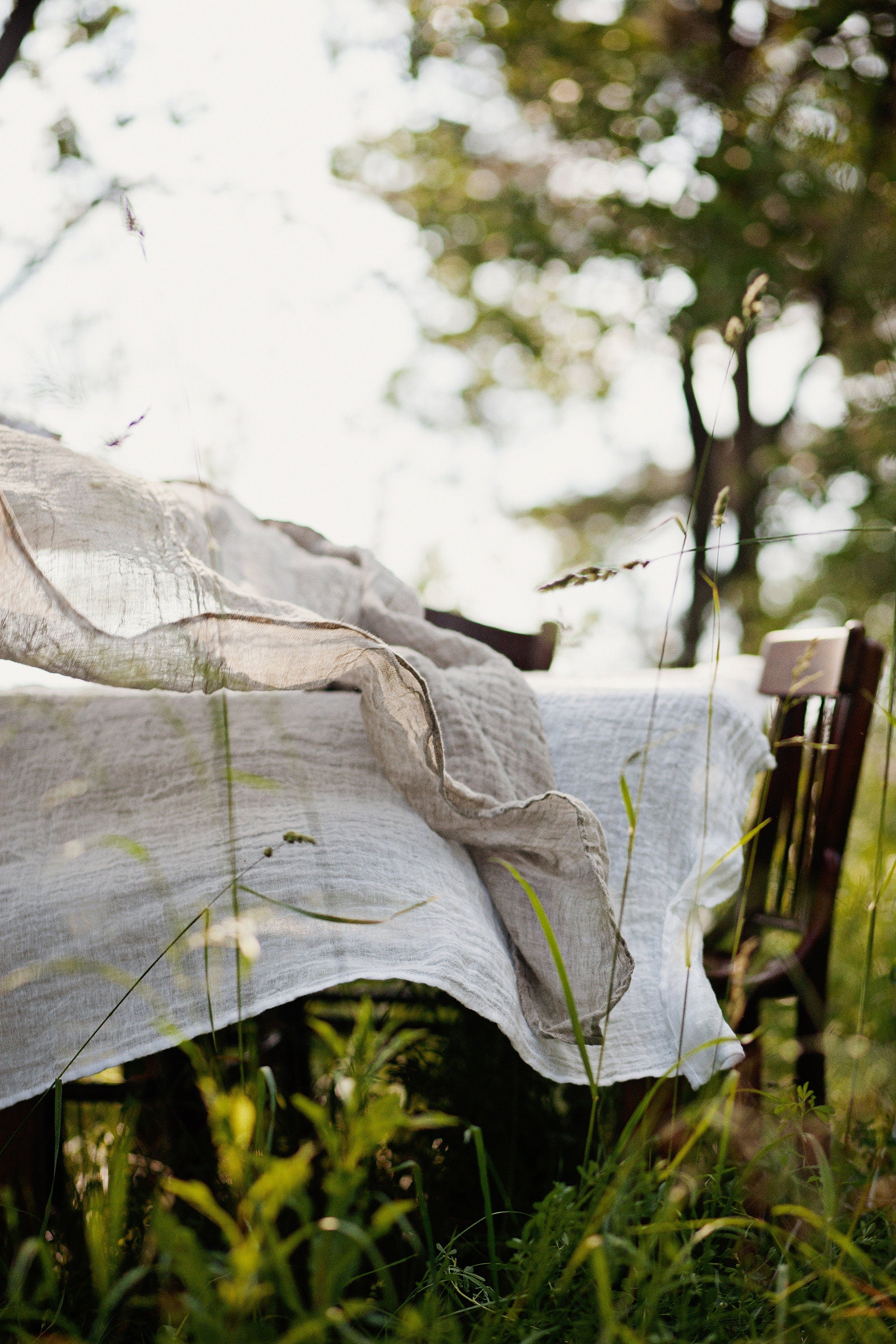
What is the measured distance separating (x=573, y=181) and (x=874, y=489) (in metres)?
2.74

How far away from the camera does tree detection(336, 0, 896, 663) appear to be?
526 cm

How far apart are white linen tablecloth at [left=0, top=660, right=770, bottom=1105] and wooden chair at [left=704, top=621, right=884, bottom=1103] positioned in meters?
0.35

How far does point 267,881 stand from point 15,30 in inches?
107

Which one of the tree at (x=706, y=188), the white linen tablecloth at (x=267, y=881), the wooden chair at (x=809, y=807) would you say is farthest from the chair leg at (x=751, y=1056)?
the tree at (x=706, y=188)

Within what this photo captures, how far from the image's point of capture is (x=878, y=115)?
17.8ft

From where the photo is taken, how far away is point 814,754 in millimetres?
1520

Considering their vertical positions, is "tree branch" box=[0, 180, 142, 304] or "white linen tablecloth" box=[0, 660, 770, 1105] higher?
"tree branch" box=[0, 180, 142, 304]

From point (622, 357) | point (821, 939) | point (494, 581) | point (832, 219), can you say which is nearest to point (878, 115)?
point (832, 219)

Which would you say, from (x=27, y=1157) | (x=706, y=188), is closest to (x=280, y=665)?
(x=27, y=1157)

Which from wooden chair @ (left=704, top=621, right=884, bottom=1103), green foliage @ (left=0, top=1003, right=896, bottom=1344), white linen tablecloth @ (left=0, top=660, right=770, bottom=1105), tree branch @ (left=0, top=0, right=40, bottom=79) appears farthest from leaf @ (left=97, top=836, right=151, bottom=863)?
tree branch @ (left=0, top=0, right=40, bottom=79)

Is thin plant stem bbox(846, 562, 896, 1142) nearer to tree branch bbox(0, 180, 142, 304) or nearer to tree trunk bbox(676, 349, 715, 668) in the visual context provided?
tree branch bbox(0, 180, 142, 304)

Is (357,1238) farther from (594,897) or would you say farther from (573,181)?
(573,181)

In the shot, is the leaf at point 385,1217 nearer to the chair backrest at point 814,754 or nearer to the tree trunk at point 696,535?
the chair backrest at point 814,754

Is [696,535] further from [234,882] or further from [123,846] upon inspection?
[234,882]
